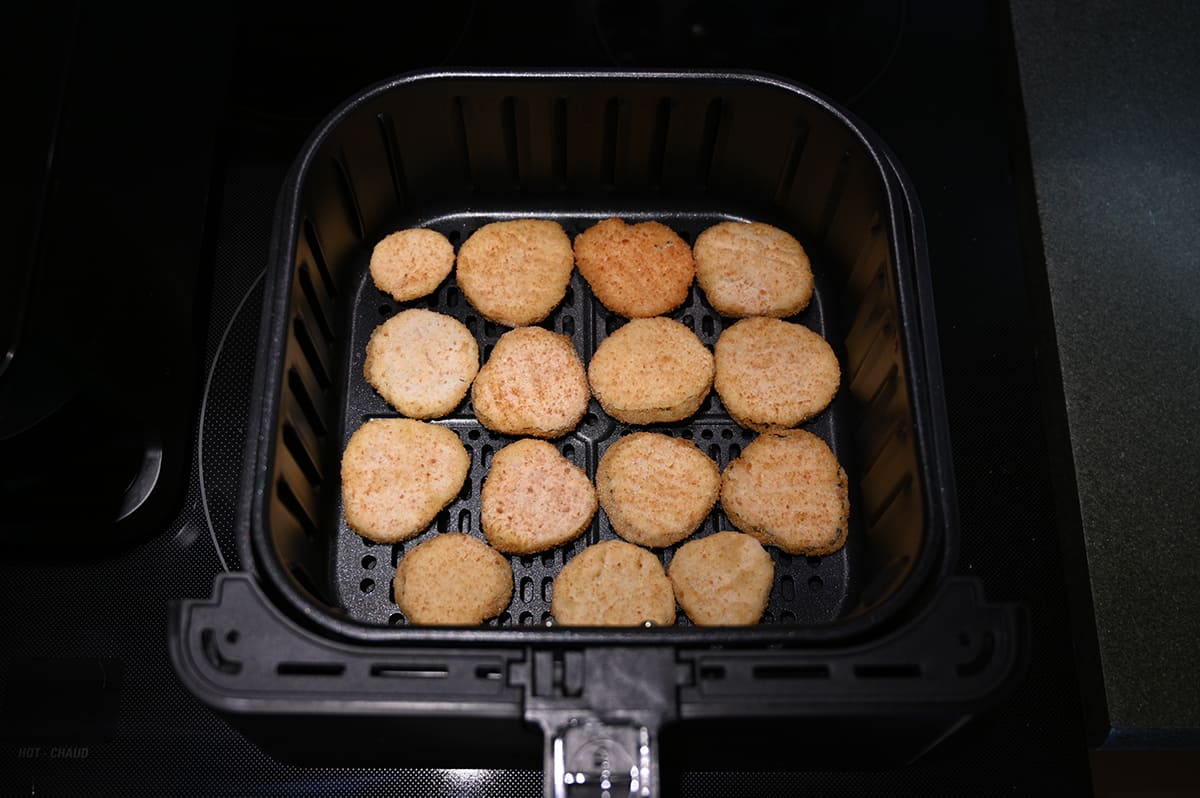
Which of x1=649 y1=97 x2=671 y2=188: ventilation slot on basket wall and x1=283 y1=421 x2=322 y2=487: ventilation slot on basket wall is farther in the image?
x1=649 y1=97 x2=671 y2=188: ventilation slot on basket wall

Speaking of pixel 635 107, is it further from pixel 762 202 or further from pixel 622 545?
pixel 622 545

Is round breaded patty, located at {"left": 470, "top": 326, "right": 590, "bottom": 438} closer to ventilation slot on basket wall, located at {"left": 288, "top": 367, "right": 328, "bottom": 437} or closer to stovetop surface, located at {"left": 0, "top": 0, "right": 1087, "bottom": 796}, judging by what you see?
ventilation slot on basket wall, located at {"left": 288, "top": 367, "right": 328, "bottom": 437}

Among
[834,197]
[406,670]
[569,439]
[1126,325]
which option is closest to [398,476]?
[569,439]

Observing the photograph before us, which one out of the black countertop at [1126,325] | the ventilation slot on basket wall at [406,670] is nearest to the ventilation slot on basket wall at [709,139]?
the black countertop at [1126,325]

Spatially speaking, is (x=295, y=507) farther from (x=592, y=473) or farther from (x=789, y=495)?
(x=789, y=495)

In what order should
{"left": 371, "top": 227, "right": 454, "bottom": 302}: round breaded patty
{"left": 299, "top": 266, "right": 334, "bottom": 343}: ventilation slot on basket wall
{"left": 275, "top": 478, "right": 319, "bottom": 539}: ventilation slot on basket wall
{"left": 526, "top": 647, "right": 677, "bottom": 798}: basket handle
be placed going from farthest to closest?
1. {"left": 371, "top": 227, "right": 454, "bottom": 302}: round breaded patty
2. {"left": 299, "top": 266, "right": 334, "bottom": 343}: ventilation slot on basket wall
3. {"left": 275, "top": 478, "right": 319, "bottom": 539}: ventilation slot on basket wall
4. {"left": 526, "top": 647, "right": 677, "bottom": 798}: basket handle

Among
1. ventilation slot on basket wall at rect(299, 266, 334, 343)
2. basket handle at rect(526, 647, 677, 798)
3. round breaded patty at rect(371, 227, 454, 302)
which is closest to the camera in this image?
basket handle at rect(526, 647, 677, 798)

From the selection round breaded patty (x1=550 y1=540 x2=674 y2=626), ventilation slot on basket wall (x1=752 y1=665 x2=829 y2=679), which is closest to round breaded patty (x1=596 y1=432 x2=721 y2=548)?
round breaded patty (x1=550 y1=540 x2=674 y2=626)

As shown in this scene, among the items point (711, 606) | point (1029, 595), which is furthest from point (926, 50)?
point (711, 606)
